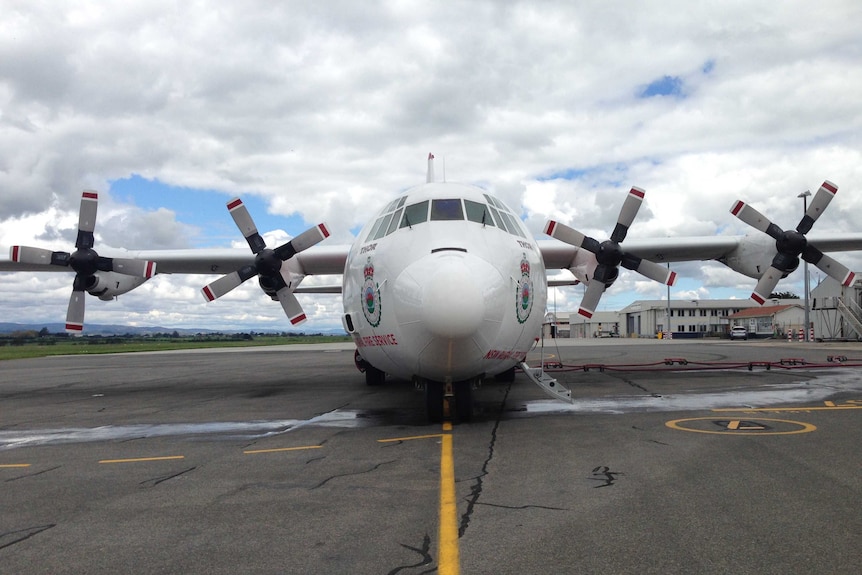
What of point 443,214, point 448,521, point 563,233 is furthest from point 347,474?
point 563,233

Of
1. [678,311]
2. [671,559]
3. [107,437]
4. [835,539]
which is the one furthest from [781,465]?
[678,311]

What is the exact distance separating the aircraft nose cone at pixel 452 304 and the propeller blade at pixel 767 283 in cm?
1290

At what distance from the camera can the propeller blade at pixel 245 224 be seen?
16781mm

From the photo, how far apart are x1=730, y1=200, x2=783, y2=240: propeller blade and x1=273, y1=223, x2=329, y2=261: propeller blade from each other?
11.2 metres

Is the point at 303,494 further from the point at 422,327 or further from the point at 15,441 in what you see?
the point at 15,441

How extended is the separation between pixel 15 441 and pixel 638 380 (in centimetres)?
1387

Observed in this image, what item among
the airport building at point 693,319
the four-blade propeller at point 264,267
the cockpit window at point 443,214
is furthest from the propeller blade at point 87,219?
the airport building at point 693,319

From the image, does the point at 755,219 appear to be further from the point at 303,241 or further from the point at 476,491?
the point at 476,491

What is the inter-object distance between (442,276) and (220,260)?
12.8 metres

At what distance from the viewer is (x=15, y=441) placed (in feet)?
32.0

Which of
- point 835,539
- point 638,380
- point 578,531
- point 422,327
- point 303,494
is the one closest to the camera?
point 835,539

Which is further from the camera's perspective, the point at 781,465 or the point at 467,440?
the point at 467,440

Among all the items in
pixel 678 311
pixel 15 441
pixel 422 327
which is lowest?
pixel 15 441

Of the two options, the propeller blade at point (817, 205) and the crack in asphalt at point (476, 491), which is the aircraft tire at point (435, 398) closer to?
the crack in asphalt at point (476, 491)
